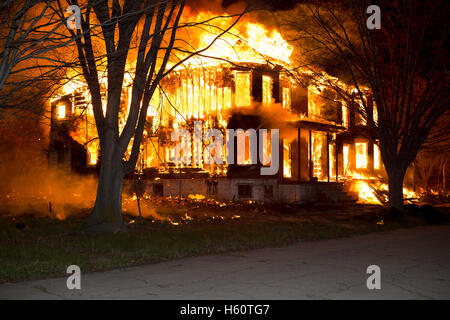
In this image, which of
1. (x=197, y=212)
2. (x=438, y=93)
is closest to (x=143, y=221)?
(x=197, y=212)

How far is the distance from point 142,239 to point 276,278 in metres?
4.56

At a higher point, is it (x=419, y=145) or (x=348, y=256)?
(x=419, y=145)

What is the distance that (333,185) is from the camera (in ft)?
78.2

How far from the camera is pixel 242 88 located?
23.2 metres

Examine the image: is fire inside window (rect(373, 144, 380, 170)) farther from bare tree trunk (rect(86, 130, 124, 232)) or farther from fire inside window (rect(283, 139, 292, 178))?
bare tree trunk (rect(86, 130, 124, 232))

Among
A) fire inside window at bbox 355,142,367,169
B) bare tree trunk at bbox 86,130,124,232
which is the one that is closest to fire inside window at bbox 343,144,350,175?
fire inside window at bbox 355,142,367,169

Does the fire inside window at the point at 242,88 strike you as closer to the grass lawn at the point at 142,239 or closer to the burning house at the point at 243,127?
the burning house at the point at 243,127

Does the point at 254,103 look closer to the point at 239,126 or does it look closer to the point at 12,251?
the point at 239,126

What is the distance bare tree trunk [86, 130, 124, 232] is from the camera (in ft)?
40.0

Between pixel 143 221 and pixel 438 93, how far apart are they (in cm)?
1160

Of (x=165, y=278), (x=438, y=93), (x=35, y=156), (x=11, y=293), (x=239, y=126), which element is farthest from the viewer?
(x=35, y=156)

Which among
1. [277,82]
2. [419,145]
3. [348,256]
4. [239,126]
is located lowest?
[348,256]

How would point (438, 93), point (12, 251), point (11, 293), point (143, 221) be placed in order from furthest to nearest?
point (438, 93)
point (143, 221)
point (12, 251)
point (11, 293)

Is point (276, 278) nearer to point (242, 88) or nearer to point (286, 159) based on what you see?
point (242, 88)
